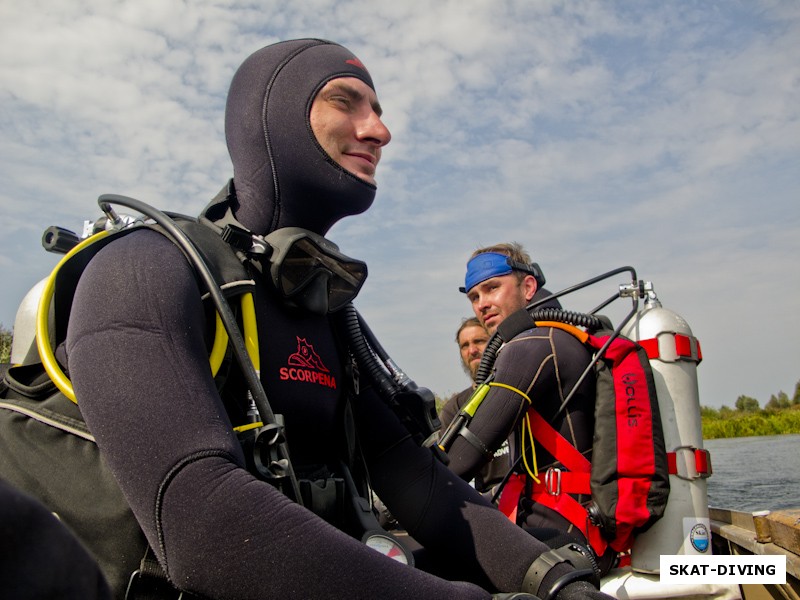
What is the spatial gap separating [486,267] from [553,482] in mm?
1680

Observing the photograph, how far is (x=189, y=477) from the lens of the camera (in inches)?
44.6

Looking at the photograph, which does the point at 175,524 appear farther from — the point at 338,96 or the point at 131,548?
the point at 338,96

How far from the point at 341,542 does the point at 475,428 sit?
2237 mm

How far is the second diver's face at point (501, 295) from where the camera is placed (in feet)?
14.7

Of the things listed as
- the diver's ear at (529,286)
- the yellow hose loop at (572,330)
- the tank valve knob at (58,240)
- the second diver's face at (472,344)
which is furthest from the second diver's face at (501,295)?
the tank valve knob at (58,240)

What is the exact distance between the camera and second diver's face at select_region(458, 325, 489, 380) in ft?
19.2

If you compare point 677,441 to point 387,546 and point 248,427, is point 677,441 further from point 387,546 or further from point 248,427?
point 248,427

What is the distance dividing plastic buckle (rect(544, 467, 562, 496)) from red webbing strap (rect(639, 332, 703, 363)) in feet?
2.62

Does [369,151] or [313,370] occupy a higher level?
[369,151]

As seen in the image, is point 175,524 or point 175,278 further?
point 175,278

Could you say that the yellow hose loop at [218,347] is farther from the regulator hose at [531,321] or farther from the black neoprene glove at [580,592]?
the regulator hose at [531,321]

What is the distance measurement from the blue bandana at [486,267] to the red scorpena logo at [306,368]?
278 centimetres

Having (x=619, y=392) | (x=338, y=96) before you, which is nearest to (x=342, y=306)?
(x=338, y=96)

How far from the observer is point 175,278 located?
1323 millimetres
